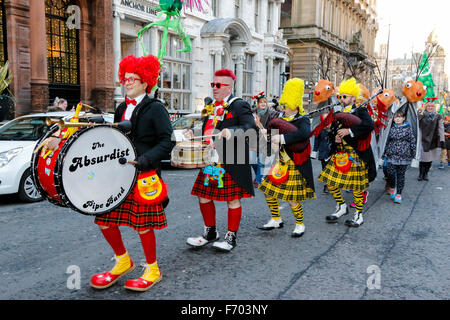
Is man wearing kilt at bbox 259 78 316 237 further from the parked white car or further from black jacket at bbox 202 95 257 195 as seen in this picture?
the parked white car

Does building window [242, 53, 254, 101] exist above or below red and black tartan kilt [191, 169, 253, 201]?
above

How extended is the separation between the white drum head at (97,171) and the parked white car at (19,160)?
3275 mm

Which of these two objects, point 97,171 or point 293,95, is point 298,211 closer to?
point 293,95

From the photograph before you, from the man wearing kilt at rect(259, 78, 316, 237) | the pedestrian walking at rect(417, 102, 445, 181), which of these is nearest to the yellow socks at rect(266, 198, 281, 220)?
the man wearing kilt at rect(259, 78, 316, 237)

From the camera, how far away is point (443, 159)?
12352 millimetres

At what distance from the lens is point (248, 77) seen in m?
25.9

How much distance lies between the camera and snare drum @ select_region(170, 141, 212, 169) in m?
3.77

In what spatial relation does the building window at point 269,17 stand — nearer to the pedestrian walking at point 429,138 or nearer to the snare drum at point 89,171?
the pedestrian walking at point 429,138

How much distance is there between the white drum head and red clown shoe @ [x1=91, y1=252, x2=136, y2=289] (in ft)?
2.33

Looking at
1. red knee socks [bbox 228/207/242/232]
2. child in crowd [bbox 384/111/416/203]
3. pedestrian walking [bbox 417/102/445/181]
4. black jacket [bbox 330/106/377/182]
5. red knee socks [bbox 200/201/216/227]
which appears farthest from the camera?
pedestrian walking [bbox 417/102/445/181]

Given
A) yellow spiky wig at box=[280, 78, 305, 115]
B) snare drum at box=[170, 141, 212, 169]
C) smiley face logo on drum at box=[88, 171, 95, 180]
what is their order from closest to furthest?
smiley face logo on drum at box=[88, 171, 95, 180]
snare drum at box=[170, 141, 212, 169]
yellow spiky wig at box=[280, 78, 305, 115]

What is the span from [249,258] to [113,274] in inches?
55.5

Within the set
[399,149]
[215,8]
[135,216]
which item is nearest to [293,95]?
[135,216]

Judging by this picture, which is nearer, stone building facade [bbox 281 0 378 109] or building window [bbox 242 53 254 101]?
building window [bbox 242 53 254 101]
